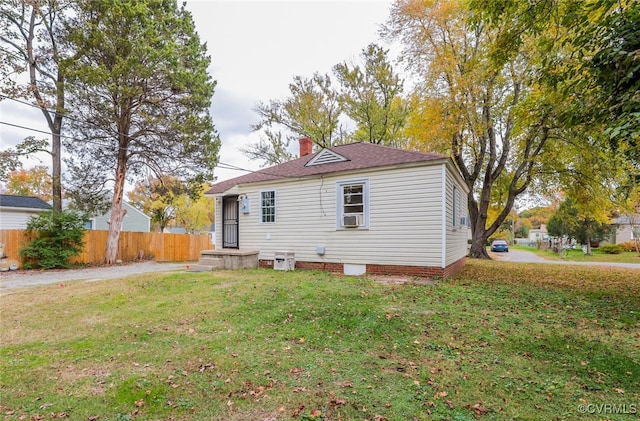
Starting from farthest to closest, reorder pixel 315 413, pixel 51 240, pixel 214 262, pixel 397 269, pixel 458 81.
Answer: pixel 458 81 → pixel 51 240 → pixel 214 262 → pixel 397 269 → pixel 315 413

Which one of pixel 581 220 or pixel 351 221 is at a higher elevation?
pixel 581 220

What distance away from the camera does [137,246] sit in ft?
51.8

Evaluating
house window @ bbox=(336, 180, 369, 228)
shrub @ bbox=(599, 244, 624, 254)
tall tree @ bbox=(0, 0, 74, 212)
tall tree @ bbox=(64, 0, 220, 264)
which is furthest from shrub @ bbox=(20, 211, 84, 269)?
shrub @ bbox=(599, 244, 624, 254)

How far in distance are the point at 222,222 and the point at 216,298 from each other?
649 cm

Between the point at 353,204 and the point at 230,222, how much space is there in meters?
5.29

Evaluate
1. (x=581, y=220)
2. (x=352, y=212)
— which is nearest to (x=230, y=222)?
(x=352, y=212)

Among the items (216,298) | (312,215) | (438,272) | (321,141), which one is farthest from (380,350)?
(321,141)

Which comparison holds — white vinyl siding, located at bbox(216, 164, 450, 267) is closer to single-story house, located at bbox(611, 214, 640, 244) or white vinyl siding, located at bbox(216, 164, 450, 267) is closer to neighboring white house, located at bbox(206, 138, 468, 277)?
neighboring white house, located at bbox(206, 138, 468, 277)

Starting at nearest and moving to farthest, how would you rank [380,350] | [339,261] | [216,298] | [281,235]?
1. [380,350]
2. [216,298]
3. [339,261]
4. [281,235]

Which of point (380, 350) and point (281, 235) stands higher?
point (281, 235)

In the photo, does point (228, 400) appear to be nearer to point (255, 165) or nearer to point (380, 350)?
point (380, 350)

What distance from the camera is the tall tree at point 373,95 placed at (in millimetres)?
20031

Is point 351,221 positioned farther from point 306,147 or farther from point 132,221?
point 132,221

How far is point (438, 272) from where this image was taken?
8102 mm
